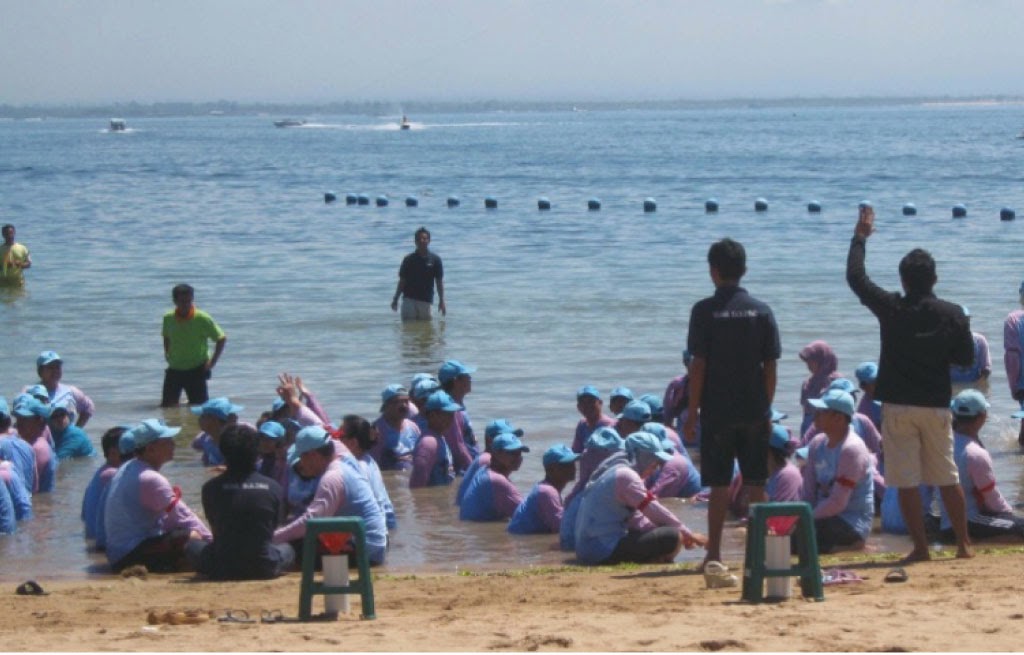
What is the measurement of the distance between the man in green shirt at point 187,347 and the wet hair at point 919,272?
9.36 metres

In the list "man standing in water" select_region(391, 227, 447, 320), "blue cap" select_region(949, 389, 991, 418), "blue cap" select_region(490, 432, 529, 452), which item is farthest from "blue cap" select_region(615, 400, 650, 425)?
"man standing in water" select_region(391, 227, 447, 320)

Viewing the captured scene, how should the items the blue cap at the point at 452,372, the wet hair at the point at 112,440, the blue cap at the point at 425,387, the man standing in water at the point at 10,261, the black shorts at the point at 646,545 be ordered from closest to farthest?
the black shorts at the point at 646,545, the wet hair at the point at 112,440, the blue cap at the point at 452,372, the blue cap at the point at 425,387, the man standing in water at the point at 10,261

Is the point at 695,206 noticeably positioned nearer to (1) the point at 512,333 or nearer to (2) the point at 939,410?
(1) the point at 512,333

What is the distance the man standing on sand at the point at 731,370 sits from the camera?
854cm

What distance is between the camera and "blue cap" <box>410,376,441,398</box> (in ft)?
43.6

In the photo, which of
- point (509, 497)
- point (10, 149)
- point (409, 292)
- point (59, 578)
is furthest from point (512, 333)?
point (10, 149)

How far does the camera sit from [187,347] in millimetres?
16656

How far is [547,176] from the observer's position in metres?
76.4

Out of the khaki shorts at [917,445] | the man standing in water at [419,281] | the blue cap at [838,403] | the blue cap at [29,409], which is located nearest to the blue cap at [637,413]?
the blue cap at [838,403]

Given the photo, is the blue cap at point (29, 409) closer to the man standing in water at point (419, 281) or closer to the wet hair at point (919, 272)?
the wet hair at point (919, 272)

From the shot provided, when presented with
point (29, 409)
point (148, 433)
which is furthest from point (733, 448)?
point (29, 409)

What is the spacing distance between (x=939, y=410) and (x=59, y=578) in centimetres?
561

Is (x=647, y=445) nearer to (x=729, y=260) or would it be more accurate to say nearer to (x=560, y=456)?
(x=560, y=456)

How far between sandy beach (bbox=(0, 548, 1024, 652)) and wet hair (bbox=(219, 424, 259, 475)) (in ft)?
2.23
